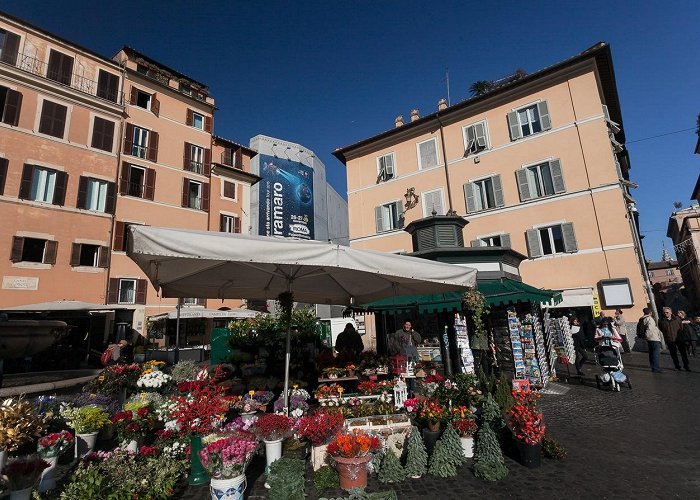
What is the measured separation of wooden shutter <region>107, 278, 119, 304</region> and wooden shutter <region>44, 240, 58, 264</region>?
2.67 metres

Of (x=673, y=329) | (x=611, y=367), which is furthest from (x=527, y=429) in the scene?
(x=673, y=329)

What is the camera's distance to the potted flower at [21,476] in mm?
2973

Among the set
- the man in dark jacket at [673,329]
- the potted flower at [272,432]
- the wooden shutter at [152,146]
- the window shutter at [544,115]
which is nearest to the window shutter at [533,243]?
the window shutter at [544,115]

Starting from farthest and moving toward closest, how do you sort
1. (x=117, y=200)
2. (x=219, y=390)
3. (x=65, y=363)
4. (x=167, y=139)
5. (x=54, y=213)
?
1. (x=167, y=139)
2. (x=117, y=200)
3. (x=54, y=213)
4. (x=65, y=363)
5. (x=219, y=390)

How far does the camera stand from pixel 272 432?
3.86 m

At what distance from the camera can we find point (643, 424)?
18.4ft

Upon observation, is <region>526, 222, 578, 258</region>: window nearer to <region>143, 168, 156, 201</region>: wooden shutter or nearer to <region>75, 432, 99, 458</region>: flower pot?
<region>75, 432, 99, 458</region>: flower pot

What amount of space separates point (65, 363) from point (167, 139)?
14.9 metres

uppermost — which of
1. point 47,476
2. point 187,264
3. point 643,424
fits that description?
point 187,264

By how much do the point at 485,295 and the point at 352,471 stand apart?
6211 millimetres

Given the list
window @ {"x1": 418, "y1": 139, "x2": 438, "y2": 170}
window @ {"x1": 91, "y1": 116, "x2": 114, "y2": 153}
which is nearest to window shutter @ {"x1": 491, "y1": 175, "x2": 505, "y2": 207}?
window @ {"x1": 418, "y1": 139, "x2": 438, "y2": 170}

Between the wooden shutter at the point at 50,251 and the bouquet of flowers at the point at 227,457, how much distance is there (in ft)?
64.4

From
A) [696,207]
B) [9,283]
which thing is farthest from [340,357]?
[696,207]

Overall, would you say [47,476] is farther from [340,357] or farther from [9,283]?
[9,283]
